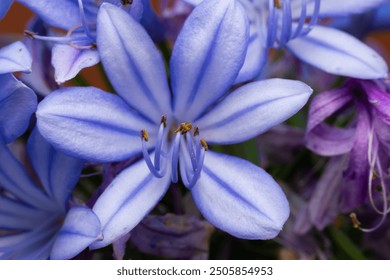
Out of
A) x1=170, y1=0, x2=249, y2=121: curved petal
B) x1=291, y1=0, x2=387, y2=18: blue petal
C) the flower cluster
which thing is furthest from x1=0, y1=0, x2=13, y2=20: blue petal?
x1=291, y1=0, x2=387, y2=18: blue petal

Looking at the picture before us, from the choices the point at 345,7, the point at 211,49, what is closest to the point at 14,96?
the point at 211,49

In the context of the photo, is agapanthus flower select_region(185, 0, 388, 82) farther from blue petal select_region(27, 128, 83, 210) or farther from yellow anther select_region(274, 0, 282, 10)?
blue petal select_region(27, 128, 83, 210)

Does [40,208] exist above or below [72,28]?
below

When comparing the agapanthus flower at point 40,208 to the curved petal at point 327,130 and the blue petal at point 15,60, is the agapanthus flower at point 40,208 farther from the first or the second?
the curved petal at point 327,130

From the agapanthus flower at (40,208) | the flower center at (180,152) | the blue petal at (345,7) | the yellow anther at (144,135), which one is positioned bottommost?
the agapanthus flower at (40,208)

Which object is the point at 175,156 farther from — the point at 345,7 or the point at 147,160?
the point at 345,7

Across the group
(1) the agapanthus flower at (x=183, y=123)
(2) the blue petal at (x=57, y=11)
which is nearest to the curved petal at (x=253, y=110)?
(1) the agapanthus flower at (x=183, y=123)
